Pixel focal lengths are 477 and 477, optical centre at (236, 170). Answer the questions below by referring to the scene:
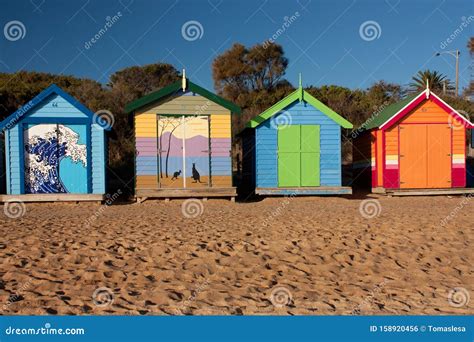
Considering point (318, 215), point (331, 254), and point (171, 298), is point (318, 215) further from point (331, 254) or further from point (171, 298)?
point (171, 298)

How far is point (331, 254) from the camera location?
6.50 meters

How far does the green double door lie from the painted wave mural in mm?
5992

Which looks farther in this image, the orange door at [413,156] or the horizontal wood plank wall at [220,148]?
the orange door at [413,156]

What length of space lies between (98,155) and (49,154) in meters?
1.38

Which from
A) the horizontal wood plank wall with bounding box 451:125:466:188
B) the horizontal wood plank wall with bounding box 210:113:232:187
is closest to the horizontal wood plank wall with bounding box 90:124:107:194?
the horizontal wood plank wall with bounding box 210:113:232:187

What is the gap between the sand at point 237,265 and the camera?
174 inches

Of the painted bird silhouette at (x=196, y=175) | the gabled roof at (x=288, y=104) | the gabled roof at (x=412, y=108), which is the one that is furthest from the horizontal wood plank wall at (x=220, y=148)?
the gabled roof at (x=412, y=108)

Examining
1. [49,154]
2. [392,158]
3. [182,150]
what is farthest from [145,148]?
[392,158]

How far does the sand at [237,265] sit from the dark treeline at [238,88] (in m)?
18.7

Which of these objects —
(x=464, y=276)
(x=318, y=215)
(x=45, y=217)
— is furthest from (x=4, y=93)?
(x=464, y=276)

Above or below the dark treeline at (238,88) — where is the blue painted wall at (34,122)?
below

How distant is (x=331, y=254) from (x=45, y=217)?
6792 mm

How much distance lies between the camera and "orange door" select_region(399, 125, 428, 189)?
51.5ft

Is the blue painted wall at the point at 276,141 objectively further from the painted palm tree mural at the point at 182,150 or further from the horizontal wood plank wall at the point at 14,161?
the horizontal wood plank wall at the point at 14,161
